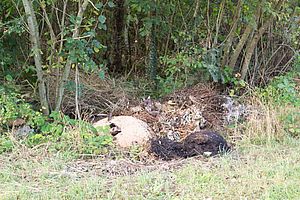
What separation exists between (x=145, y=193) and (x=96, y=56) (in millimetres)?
4096

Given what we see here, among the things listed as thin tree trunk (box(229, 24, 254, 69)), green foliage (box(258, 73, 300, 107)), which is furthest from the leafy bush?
thin tree trunk (box(229, 24, 254, 69))

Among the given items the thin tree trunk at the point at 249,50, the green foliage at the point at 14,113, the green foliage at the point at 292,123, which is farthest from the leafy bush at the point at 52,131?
the thin tree trunk at the point at 249,50

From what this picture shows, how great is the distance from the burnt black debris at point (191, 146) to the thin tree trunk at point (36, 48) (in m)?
1.41

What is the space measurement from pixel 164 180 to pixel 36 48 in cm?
210

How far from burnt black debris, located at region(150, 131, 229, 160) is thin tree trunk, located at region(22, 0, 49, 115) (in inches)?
55.5

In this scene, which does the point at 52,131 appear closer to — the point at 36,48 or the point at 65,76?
the point at 65,76

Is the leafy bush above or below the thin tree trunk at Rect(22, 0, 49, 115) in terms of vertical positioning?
below

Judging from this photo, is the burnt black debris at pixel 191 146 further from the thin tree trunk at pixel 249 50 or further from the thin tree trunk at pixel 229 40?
the thin tree trunk at pixel 249 50

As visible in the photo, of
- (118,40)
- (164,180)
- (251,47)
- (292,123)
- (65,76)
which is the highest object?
(65,76)

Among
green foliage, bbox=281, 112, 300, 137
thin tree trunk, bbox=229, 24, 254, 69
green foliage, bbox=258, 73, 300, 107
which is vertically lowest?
green foliage, bbox=281, 112, 300, 137

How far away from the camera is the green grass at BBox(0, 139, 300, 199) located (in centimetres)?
286

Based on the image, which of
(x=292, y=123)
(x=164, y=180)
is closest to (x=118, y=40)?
(x=292, y=123)

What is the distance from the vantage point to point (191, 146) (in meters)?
3.84

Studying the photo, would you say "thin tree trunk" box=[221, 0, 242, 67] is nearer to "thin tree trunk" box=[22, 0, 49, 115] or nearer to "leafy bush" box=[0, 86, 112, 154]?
"leafy bush" box=[0, 86, 112, 154]
